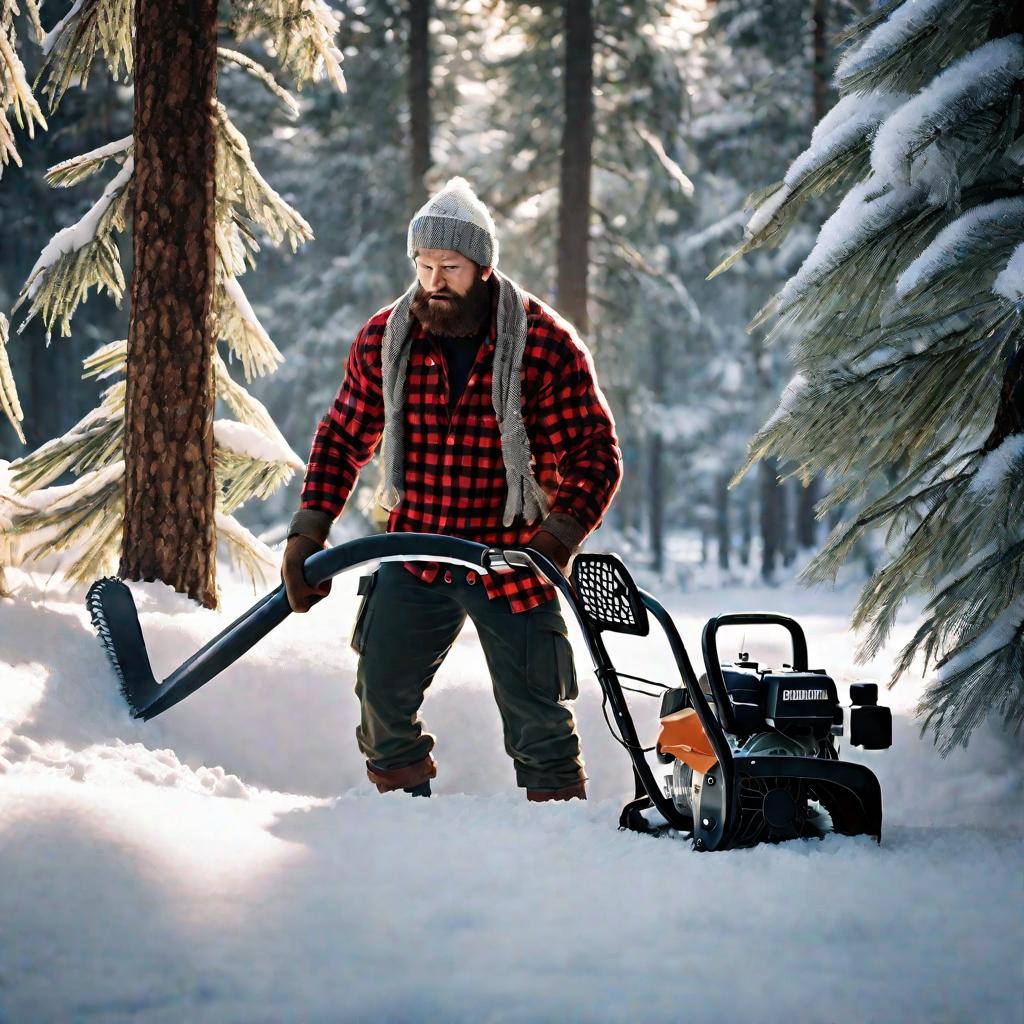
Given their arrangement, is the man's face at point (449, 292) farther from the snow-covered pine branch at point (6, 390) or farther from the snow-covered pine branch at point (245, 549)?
the snow-covered pine branch at point (245, 549)

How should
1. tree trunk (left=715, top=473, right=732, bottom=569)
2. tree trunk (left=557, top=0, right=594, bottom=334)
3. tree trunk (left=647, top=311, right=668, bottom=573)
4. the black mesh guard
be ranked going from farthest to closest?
tree trunk (left=715, top=473, right=732, bottom=569) → tree trunk (left=647, top=311, right=668, bottom=573) → tree trunk (left=557, top=0, right=594, bottom=334) → the black mesh guard

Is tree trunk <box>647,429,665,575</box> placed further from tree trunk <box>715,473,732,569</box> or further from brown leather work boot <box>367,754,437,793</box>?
brown leather work boot <box>367,754,437,793</box>

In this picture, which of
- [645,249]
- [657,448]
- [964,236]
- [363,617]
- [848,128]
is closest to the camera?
[964,236]

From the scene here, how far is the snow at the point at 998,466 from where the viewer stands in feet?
12.1

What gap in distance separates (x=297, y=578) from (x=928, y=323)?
2.54m

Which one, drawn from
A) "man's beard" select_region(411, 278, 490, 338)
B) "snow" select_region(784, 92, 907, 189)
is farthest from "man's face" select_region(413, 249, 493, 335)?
"snow" select_region(784, 92, 907, 189)

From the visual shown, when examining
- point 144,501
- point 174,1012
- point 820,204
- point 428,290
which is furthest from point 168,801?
point 820,204

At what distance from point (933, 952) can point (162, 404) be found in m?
4.67

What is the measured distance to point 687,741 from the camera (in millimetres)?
3107

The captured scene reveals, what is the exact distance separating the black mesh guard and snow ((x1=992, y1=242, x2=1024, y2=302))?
152 cm

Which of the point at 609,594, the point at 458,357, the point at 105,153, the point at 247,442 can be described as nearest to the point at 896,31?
the point at 458,357

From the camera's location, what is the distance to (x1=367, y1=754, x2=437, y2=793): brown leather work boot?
4453 mm

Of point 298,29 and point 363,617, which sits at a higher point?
point 298,29

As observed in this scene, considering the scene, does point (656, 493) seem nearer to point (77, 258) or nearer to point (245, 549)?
point (245, 549)
